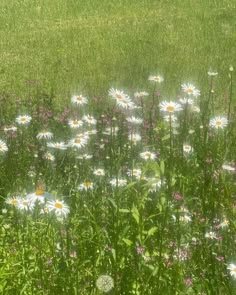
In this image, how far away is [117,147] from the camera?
5352 millimetres

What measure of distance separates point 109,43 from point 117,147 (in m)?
4.85

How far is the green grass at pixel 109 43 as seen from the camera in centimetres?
805

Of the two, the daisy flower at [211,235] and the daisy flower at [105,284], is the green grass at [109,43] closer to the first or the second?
the daisy flower at [211,235]

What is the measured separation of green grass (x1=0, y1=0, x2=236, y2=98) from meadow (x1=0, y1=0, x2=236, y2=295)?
0.10ft

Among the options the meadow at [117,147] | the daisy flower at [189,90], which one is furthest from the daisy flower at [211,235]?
the daisy flower at [189,90]

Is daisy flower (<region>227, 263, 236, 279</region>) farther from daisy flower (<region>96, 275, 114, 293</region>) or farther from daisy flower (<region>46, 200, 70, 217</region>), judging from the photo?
daisy flower (<region>46, 200, 70, 217</region>)

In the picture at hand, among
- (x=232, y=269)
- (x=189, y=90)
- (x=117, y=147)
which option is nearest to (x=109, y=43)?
(x=117, y=147)

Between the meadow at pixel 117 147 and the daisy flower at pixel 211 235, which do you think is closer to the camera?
the meadow at pixel 117 147

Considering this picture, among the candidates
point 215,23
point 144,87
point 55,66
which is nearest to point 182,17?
point 215,23

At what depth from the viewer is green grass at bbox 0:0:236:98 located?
26.4 feet

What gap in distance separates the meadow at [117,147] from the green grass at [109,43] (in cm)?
3

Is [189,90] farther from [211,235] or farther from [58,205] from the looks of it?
[58,205]

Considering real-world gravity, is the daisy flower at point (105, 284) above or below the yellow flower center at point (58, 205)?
above

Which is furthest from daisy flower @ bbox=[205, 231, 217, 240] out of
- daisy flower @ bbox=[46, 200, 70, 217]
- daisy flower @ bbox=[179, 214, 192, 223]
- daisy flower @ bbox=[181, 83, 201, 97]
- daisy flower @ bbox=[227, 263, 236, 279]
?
daisy flower @ bbox=[181, 83, 201, 97]
